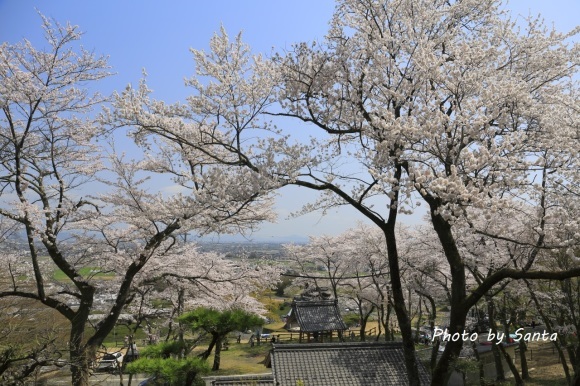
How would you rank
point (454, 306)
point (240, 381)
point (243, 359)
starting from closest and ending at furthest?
1. point (454, 306)
2. point (240, 381)
3. point (243, 359)

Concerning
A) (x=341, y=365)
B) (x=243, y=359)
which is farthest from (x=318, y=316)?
(x=341, y=365)

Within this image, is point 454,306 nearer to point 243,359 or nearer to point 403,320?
point 403,320

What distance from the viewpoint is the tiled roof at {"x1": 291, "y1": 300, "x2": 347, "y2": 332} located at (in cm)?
2225

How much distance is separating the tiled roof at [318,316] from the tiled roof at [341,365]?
1089 cm

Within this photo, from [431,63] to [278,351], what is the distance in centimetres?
842

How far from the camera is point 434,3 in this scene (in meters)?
7.59

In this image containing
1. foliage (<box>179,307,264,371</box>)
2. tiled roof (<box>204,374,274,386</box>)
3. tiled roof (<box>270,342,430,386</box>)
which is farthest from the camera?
foliage (<box>179,307,264,371</box>)

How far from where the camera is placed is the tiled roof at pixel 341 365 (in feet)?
34.8

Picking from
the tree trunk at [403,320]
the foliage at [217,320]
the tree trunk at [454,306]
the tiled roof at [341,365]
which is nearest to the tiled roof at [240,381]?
the tiled roof at [341,365]

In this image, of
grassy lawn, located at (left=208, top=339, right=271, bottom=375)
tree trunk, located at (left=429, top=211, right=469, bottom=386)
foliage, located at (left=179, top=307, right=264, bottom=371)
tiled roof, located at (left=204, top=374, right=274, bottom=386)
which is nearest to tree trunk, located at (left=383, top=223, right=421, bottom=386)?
tree trunk, located at (left=429, top=211, right=469, bottom=386)

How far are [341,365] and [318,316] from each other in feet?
39.7

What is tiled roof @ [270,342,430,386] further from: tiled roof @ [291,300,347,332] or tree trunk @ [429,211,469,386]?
tiled roof @ [291,300,347,332]

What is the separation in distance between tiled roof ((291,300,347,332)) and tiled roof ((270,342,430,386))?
1089cm

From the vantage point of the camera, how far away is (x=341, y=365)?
36.2ft
